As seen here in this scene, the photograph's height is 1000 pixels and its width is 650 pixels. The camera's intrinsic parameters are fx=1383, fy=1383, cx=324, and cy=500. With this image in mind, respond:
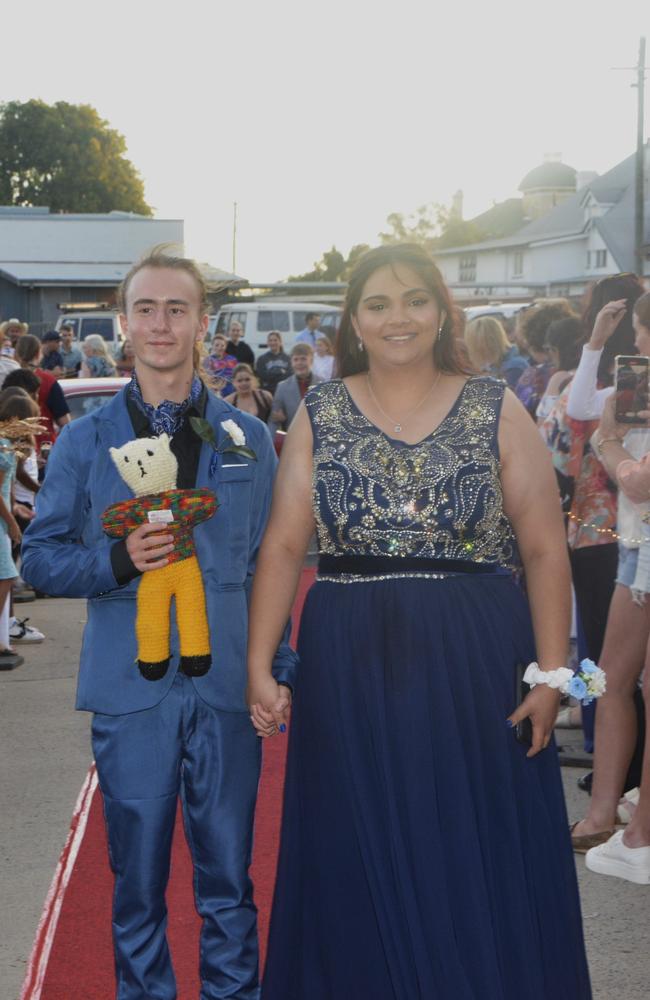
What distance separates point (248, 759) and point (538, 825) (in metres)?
0.74

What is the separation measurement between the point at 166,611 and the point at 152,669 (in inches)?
5.6

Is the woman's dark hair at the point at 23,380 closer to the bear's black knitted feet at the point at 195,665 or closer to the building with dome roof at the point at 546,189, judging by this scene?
the bear's black knitted feet at the point at 195,665

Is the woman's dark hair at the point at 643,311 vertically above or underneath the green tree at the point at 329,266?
underneath

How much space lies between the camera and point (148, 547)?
3.29m

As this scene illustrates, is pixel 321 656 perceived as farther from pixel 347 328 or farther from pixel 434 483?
pixel 347 328

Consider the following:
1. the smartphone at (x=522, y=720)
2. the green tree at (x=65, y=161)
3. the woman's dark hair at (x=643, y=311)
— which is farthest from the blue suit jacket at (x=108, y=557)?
the green tree at (x=65, y=161)

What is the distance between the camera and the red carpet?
4289mm

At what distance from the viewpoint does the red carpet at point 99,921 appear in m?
4.29

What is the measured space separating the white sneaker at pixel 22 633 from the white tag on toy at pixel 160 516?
657 cm

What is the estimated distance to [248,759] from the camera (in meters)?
3.52

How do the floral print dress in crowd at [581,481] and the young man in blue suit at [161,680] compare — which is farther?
the floral print dress in crowd at [581,481]

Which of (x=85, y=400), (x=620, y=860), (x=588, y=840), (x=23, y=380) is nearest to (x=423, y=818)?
(x=620, y=860)

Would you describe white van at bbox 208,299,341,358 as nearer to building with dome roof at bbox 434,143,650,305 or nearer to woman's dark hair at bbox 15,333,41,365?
woman's dark hair at bbox 15,333,41,365

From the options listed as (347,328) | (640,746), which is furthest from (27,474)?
(347,328)
